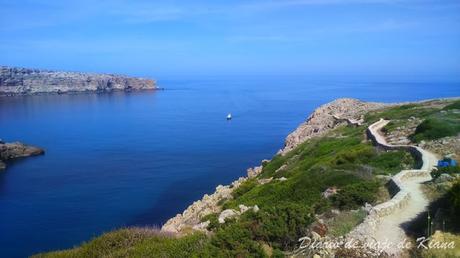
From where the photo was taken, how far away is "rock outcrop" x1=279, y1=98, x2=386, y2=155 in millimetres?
48812

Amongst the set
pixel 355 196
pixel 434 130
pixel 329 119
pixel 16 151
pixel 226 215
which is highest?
pixel 434 130

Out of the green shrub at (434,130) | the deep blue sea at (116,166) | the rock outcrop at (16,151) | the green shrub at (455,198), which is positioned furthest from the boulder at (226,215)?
the rock outcrop at (16,151)

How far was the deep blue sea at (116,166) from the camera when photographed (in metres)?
41.7

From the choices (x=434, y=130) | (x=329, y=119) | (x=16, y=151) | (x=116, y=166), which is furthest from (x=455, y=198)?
(x=16, y=151)

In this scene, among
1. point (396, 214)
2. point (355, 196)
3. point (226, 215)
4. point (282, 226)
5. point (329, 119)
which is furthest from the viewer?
point (329, 119)

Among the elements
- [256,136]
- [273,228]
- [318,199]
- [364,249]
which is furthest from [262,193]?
[256,136]

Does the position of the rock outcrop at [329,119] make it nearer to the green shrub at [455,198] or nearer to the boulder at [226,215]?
the boulder at [226,215]

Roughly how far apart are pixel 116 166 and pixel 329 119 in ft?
97.8

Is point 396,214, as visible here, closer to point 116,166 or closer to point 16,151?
point 116,166

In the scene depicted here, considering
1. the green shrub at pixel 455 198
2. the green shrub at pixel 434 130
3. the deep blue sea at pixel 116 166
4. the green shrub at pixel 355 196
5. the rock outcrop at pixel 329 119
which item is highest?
the green shrub at pixel 455 198

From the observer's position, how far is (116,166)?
63.0m

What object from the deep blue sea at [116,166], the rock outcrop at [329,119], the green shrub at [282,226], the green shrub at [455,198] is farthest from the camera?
the rock outcrop at [329,119]

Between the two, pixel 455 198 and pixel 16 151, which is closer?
pixel 455 198

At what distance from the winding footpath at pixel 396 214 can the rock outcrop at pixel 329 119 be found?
2896 cm
